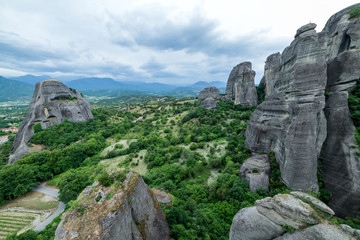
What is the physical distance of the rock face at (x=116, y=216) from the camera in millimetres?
7578

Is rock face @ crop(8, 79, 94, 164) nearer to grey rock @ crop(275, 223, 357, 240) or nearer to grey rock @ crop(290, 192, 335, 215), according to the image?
grey rock @ crop(275, 223, 357, 240)

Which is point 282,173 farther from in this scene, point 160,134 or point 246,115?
point 160,134

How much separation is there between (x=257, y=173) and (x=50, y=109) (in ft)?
192

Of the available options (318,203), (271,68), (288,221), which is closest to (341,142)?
(318,203)

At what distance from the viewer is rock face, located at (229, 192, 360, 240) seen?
20.8 ft

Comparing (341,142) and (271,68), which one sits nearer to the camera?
(341,142)

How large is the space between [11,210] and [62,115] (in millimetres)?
33094

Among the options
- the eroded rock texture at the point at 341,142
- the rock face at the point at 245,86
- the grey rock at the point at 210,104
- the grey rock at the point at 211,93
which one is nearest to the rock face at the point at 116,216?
the eroded rock texture at the point at 341,142

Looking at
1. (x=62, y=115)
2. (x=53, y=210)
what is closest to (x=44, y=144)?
(x=62, y=115)

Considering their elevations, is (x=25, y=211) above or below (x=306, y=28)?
below

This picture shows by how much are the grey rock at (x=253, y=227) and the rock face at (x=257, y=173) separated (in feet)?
34.1

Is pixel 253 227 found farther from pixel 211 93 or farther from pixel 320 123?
pixel 211 93

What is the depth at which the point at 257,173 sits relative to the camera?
17828 millimetres

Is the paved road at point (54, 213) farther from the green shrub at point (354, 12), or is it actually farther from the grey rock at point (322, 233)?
the green shrub at point (354, 12)
